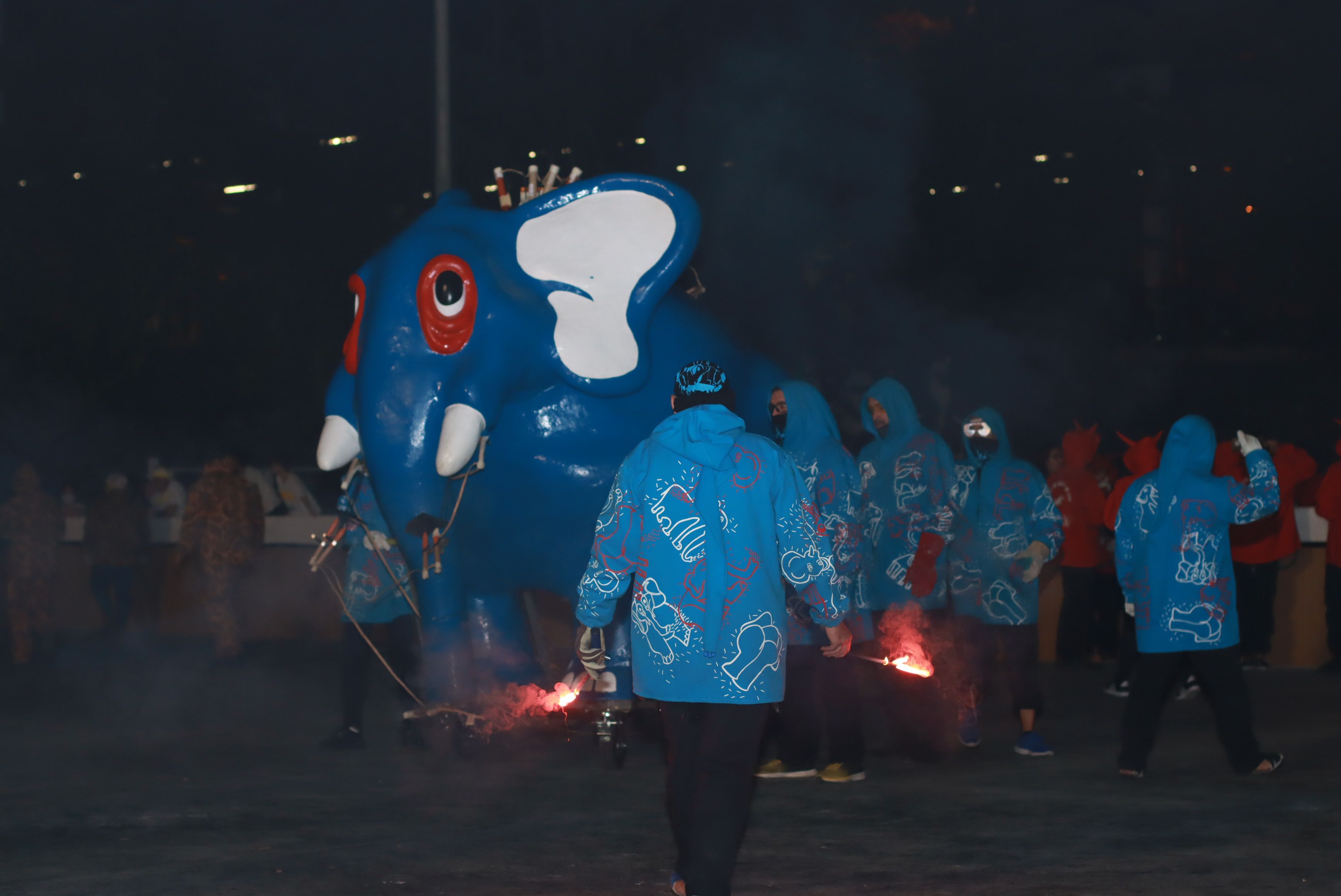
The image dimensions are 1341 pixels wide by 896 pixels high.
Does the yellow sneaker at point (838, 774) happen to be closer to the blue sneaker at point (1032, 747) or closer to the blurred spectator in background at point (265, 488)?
the blue sneaker at point (1032, 747)

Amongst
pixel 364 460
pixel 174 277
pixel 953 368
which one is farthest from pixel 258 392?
pixel 364 460

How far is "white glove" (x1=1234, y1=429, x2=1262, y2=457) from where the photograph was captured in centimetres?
681

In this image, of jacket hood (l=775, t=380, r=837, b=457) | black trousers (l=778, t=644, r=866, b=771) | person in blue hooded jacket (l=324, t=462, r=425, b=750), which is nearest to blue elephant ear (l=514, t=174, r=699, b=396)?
jacket hood (l=775, t=380, r=837, b=457)

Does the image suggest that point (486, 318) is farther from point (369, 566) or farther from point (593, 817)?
point (593, 817)

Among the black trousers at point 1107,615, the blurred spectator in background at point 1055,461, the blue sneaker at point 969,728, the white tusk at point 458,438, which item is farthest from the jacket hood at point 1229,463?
the white tusk at point 458,438

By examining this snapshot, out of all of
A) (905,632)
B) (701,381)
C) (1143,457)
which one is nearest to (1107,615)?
(1143,457)

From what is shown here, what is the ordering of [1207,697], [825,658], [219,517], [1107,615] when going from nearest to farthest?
[1207,697] → [825,658] → [1107,615] → [219,517]

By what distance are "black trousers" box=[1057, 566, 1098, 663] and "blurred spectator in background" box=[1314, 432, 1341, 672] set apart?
151cm

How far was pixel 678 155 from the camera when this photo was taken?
17.2m

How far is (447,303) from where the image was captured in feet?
23.3

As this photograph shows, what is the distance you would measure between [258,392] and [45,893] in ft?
59.9

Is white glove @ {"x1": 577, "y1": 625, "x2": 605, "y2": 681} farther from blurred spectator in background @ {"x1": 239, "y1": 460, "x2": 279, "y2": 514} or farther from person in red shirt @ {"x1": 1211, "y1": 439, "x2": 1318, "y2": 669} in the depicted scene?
blurred spectator in background @ {"x1": 239, "y1": 460, "x2": 279, "y2": 514}

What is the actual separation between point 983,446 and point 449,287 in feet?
9.09

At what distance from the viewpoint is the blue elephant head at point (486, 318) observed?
698 centimetres
